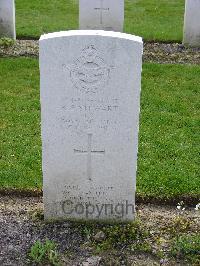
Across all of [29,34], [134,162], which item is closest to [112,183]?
[134,162]

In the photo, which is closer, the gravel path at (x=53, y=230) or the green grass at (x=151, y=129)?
the gravel path at (x=53, y=230)

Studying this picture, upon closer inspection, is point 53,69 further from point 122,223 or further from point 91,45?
point 122,223

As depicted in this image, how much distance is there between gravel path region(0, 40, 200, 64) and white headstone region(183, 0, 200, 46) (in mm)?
194

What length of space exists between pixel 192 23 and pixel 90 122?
6.94 m

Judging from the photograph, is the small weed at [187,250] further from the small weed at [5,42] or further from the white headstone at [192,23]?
the white headstone at [192,23]

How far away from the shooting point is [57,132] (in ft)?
15.4

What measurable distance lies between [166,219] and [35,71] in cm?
485

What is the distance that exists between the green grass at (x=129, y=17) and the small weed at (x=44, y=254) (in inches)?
301

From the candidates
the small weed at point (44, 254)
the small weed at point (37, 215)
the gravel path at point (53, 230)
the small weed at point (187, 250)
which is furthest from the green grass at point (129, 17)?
the small weed at point (44, 254)

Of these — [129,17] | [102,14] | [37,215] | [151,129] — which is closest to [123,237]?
[37,215]

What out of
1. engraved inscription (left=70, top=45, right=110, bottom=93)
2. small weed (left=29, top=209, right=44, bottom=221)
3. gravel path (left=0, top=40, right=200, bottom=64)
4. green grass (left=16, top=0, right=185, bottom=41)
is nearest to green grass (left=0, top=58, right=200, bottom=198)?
gravel path (left=0, top=40, right=200, bottom=64)

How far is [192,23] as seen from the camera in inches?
433

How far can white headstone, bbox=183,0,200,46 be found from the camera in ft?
35.4

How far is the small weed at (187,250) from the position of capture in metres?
4.52
